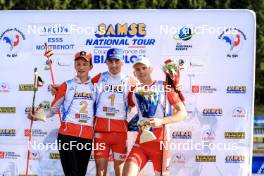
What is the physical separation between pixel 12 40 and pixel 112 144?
4.43ft

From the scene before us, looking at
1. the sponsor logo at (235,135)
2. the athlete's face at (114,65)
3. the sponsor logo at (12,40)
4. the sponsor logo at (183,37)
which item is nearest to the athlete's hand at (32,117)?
the sponsor logo at (12,40)

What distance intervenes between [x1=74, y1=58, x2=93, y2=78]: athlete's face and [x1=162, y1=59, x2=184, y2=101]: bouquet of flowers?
0.70 metres

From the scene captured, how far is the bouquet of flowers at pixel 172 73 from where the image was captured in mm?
5523

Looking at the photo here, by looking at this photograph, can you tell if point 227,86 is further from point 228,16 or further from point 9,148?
point 9,148

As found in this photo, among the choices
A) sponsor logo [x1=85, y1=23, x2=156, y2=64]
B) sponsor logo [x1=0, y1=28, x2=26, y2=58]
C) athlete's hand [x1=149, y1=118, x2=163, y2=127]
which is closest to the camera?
athlete's hand [x1=149, y1=118, x2=163, y2=127]

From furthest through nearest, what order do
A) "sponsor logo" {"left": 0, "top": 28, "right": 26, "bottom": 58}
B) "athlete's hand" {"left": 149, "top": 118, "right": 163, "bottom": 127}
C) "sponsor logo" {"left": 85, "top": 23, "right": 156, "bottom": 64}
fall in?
1. "sponsor logo" {"left": 0, "top": 28, "right": 26, "bottom": 58}
2. "sponsor logo" {"left": 85, "top": 23, "right": 156, "bottom": 64}
3. "athlete's hand" {"left": 149, "top": 118, "right": 163, "bottom": 127}

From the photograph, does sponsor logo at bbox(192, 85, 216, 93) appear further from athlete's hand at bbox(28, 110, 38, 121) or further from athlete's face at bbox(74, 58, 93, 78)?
athlete's hand at bbox(28, 110, 38, 121)

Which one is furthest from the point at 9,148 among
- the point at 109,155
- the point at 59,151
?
the point at 109,155

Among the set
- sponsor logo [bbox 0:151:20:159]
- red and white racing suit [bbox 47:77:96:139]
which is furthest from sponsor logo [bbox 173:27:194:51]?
sponsor logo [bbox 0:151:20:159]

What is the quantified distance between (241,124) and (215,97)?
344mm

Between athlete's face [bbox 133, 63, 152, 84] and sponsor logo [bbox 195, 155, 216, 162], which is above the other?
athlete's face [bbox 133, 63, 152, 84]

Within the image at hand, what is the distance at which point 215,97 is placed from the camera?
556 cm

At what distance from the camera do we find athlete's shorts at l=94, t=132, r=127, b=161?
18.3ft

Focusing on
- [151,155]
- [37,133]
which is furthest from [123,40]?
[37,133]
